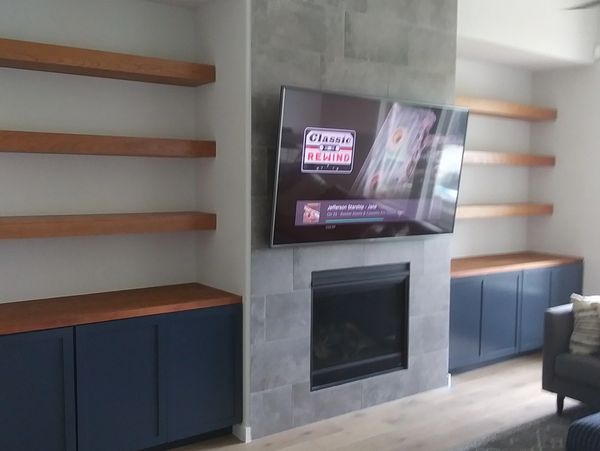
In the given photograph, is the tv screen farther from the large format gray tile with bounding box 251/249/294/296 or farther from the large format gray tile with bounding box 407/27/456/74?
the large format gray tile with bounding box 407/27/456/74

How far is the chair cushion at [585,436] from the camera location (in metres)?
2.92

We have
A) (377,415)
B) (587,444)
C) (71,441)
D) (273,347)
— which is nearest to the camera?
(587,444)

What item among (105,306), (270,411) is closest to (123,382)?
(105,306)

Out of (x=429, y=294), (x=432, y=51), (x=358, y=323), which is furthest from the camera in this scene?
(x=429, y=294)

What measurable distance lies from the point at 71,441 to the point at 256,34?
2.39 meters

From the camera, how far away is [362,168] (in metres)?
3.87

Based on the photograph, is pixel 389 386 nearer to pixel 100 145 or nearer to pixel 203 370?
Result: pixel 203 370

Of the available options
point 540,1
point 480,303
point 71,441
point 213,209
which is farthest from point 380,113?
point 71,441

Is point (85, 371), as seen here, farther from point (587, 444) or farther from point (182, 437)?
point (587, 444)

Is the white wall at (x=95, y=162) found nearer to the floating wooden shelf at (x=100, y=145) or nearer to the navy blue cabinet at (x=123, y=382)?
the floating wooden shelf at (x=100, y=145)

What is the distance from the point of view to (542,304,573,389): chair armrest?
407 centimetres

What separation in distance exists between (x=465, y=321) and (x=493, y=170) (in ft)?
5.39

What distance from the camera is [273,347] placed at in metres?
3.71

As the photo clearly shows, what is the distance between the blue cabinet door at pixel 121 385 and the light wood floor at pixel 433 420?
0.35m
